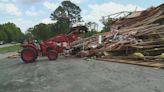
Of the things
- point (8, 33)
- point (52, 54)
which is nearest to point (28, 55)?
point (52, 54)

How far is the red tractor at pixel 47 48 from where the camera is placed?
19.2m

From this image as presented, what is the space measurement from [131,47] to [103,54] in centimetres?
190

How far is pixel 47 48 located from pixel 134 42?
5370mm

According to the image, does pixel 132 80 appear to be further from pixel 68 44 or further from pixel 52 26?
pixel 52 26

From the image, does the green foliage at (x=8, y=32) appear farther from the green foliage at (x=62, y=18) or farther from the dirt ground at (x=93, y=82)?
the dirt ground at (x=93, y=82)

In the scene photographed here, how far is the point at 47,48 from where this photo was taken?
64.8 ft

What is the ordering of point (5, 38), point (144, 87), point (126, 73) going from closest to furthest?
point (144, 87), point (126, 73), point (5, 38)

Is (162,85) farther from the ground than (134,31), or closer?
closer

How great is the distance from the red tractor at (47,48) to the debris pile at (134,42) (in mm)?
734

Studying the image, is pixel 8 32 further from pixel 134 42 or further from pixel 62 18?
pixel 134 42

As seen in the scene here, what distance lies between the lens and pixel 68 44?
2066 centimetres

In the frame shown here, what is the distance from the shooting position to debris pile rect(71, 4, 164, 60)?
17.1m

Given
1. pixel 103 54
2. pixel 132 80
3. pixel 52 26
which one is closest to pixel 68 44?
pixel 103 54

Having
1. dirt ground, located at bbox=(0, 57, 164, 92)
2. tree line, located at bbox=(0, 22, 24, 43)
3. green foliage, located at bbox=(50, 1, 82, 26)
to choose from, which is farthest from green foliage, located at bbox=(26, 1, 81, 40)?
dirt ground, located at bbox=(0, 57, 164, 92)
